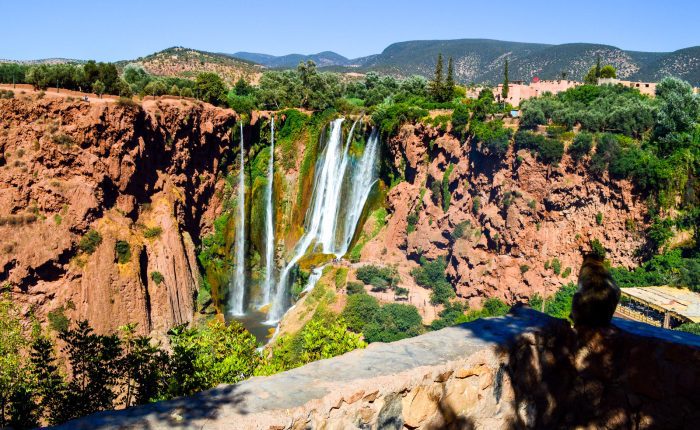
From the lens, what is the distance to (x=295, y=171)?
3809 centimetres

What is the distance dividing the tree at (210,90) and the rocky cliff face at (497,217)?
12329 mm

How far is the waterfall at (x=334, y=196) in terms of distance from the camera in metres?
36.0

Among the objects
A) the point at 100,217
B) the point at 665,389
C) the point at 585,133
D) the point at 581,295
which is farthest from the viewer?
the point at 585,133

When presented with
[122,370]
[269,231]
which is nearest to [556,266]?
[269,231]

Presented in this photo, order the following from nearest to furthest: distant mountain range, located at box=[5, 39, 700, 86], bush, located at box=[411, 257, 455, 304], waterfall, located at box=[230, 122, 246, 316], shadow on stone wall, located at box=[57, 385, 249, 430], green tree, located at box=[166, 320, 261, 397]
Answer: shadow on stone wall, located at box=[57, 385, 249, 430]
green tree, located at box=[166, 320, 261, 397]
bush, located at box=[411, 257, 455, 304]
waterfall, located at box=[230, 122, 246, 316]
distant mountain range, located at box=[5, 39, 700, 86]

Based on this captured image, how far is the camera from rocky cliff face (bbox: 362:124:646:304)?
28.3 m

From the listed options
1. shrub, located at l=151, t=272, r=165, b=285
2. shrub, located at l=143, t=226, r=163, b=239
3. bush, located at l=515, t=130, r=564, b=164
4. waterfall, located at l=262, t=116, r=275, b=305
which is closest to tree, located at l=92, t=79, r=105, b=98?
shrub, located at l=143, t=226, r=163, b=239

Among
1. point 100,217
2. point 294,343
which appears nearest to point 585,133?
point 294,343

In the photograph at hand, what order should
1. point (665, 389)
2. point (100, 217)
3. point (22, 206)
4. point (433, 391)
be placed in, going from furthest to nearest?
1. point (100, 217)
2. point (22, 206)
3. point (665, 389)
4. point (433, 391)

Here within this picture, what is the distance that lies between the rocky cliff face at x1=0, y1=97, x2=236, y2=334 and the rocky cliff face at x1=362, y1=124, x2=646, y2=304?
13283 mm

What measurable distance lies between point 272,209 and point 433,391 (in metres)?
33.6

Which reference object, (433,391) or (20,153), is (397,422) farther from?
(20,153)

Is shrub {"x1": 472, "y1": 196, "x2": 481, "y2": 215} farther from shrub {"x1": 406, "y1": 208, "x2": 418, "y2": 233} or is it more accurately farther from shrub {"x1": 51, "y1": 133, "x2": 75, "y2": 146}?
shrub {"x1": 51, "y1": 133, "x2": 75, "y2": 146}

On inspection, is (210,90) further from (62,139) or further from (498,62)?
(498,62)
